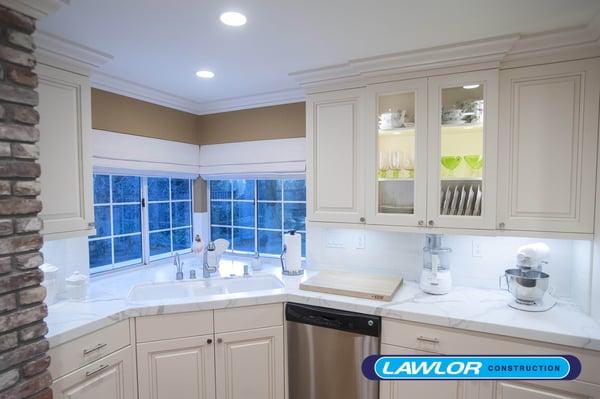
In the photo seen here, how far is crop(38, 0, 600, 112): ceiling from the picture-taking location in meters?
1.44

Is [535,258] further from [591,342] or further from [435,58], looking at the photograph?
[435,58]

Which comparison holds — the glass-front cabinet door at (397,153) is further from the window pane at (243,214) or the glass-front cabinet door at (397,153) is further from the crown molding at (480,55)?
the window pane at (243,214)

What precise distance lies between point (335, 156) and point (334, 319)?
1041mm

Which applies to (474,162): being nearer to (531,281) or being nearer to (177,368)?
(531,281)

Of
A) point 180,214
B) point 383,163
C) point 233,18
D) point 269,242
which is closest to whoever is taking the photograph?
point 233,18

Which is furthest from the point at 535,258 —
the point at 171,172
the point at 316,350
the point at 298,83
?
the point at 171,172

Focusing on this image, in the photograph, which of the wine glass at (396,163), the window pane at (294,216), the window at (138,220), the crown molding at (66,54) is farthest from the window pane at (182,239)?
the wine glass at (396,163)

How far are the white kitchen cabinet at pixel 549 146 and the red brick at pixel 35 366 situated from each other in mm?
2266

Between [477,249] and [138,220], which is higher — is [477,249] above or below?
below

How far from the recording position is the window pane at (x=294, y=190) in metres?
2.90

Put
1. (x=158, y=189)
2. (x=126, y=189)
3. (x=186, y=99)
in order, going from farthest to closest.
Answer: (x=158, y=189), (x=186, y=99), (x=126, y=189)

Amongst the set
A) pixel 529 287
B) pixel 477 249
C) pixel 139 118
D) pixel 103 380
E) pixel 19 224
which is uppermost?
pixel 139 118

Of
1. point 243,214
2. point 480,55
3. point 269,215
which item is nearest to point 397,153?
point 480,55

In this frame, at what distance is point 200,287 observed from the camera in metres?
2.49
